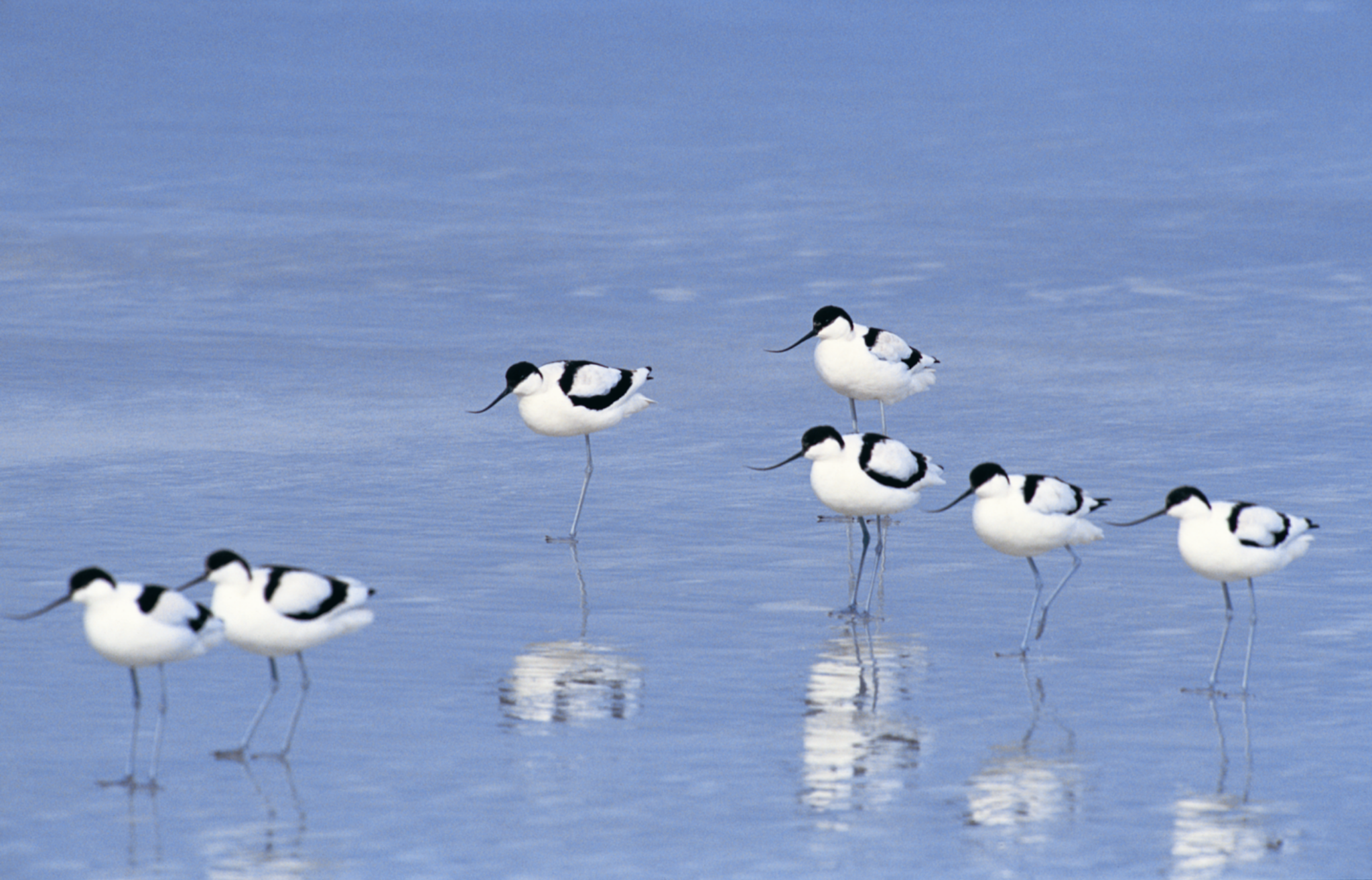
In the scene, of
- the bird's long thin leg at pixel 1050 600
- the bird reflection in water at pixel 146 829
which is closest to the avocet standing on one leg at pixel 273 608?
the bird reflection in water at pixel 146 829

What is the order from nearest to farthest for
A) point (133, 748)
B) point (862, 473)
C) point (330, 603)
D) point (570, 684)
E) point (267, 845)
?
1. point (267, 845)
2. point (133, 748)
3. point (330, 603)
4. point (570, 684)
5. point (862, 473)

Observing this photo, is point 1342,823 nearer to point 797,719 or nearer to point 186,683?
point 797,719

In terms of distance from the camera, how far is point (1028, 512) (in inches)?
403

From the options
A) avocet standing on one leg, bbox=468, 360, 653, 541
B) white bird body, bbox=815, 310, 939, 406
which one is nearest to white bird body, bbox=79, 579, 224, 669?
avocet standing on one leg, bbox=468, 360, 653, 541

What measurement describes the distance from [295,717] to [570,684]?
1.44 m

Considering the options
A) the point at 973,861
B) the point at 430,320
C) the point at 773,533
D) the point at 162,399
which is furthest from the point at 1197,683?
the point at 430,320

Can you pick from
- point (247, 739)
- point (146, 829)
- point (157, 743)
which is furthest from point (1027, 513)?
point (146, 829)

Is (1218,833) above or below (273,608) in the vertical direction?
below

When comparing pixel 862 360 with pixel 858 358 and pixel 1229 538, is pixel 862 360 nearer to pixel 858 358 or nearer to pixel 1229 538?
pixel 858 358

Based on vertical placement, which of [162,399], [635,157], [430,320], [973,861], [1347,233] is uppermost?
[635,157]

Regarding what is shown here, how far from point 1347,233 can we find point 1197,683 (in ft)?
49.9

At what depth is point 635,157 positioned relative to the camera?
98.4 ft

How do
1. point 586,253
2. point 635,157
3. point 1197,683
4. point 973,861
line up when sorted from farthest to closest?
point 635,157 < point 586,253 < point 1197,683 < point 973,861

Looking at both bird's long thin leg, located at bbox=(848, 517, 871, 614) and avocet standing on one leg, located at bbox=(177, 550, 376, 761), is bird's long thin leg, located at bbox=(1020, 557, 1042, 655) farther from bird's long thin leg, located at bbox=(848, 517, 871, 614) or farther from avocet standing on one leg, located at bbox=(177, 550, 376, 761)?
avocet standing on one leg, located at bbox=(177, 550, 376, 761)
